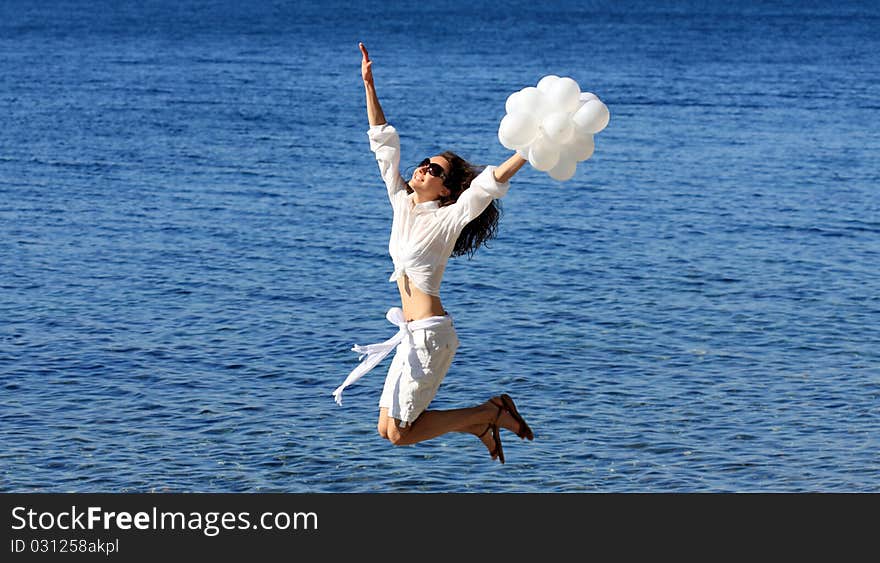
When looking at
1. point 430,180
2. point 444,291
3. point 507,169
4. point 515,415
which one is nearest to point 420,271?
point 430,180

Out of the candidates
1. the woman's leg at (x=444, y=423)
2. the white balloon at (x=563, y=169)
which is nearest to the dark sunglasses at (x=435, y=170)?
the white balloon at (x=563, y=169)

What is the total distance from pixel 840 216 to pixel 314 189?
10.9 m

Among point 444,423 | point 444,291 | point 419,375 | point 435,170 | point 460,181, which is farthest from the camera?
point 444,291

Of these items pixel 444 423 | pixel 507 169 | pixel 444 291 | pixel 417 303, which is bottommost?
pixel 444 423

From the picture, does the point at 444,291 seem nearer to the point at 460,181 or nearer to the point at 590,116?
the point at 460,181

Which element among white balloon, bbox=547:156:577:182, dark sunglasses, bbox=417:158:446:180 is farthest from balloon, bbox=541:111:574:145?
Answer: dark sunglasses, bbox=417:158:446:180

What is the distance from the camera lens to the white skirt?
1009 centimetres

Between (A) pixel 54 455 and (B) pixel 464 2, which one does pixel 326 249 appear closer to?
(A) pixel 54 455

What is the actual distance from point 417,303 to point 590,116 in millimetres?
1863

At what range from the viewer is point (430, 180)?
10.2 m

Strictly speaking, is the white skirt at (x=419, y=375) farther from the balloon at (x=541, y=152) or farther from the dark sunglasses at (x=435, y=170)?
the balloon at (x=541, y=152)

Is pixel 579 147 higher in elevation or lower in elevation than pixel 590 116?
lower

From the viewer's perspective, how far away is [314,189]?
30.1 metres

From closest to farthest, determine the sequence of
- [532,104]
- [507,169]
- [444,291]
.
Answer: [507,169] → [532,104] → [444,291]
